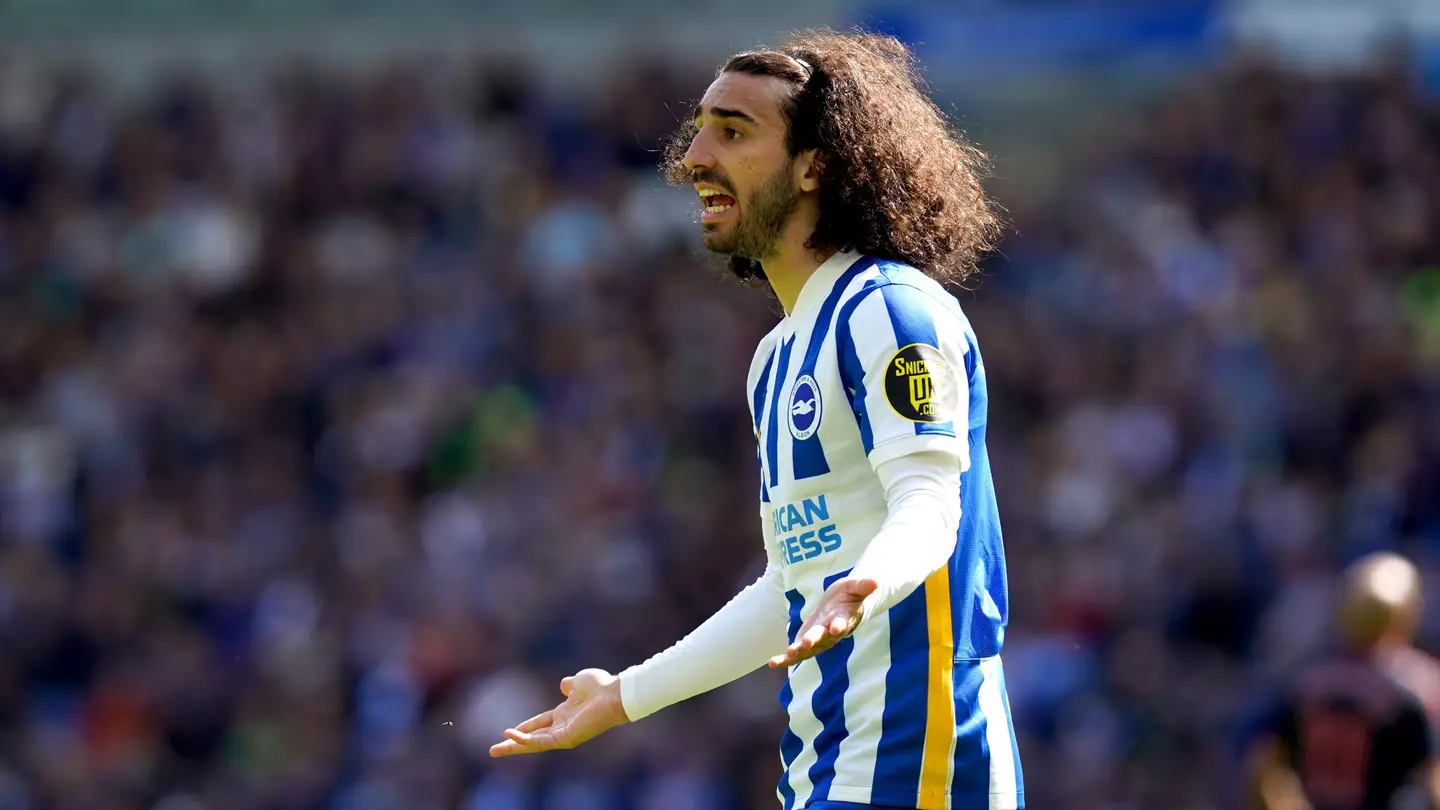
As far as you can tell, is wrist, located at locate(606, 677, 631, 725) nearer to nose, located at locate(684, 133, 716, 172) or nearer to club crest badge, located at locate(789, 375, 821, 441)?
club crest badge, located at locate(789, 375, 821, 441)

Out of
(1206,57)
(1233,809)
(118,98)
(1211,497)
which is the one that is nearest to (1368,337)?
(1211,497)

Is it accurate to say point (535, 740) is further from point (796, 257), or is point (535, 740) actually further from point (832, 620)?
point (796, 257)

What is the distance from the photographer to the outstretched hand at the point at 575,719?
409 cm

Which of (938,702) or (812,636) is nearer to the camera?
(812,636)

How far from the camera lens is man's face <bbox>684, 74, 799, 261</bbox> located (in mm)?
4121

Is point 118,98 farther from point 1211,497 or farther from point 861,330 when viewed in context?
point 861,330

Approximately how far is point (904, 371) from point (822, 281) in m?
0.46

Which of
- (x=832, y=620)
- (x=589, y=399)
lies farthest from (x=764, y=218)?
(x=589, y=399)

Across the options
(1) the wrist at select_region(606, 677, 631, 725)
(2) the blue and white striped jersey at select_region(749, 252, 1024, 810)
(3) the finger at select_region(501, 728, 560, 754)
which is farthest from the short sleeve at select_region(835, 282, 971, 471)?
(3) the finger at select_region(501, 728, 560, 754)

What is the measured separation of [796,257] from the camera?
4.16 meters

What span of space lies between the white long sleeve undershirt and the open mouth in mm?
678

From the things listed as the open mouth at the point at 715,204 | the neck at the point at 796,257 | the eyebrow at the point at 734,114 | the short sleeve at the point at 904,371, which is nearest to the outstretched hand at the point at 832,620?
the short sleeve at the point at 904,371

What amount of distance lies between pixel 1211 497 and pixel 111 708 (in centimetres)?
772

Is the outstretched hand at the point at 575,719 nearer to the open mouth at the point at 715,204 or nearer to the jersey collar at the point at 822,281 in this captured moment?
the jersey collar at the point at 822,281
